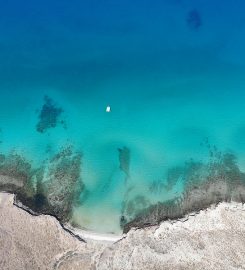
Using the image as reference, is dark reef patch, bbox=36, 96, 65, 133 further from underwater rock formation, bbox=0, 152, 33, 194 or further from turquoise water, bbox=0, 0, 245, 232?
underwater rock formation, bbox=0, 152, 33, 194

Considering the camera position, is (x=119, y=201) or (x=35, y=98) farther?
(x=35, y=98)

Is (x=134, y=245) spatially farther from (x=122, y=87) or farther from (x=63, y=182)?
(x=122, y=87)

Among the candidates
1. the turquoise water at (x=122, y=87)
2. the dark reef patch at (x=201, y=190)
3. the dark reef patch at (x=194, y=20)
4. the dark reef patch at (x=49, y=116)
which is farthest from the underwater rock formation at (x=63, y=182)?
the dark reef patch at (x=194, y=20)

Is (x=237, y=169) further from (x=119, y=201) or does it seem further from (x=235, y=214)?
(x=119, y=201)

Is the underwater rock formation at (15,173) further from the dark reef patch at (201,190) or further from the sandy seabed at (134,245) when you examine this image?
the dark reef patch at (201,190)

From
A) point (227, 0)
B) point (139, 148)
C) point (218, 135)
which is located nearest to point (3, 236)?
point (139, 148)

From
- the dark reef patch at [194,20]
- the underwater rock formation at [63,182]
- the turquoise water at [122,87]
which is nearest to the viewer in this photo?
the underwater rock formation at [63,182]
